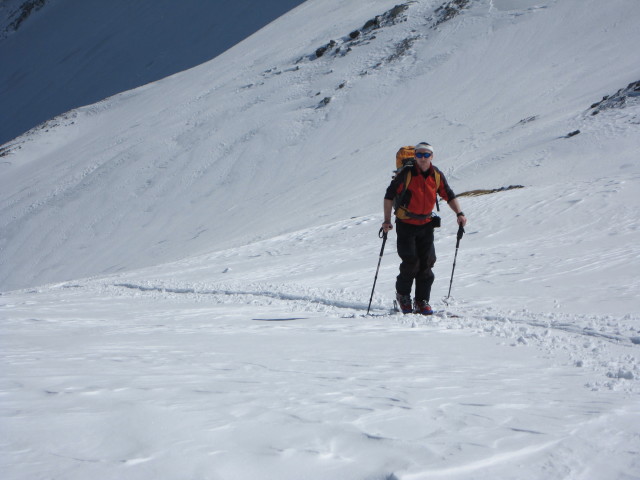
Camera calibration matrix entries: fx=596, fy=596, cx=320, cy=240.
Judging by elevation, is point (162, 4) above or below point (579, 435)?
above

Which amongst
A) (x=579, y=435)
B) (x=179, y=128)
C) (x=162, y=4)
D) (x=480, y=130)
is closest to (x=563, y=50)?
(x=480, y=130)

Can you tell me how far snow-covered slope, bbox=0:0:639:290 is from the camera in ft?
72.0

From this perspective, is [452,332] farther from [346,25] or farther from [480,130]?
[346,25]

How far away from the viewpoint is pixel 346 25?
172 feet

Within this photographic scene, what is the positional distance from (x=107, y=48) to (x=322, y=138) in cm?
6896

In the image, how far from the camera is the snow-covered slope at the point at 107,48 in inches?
3236

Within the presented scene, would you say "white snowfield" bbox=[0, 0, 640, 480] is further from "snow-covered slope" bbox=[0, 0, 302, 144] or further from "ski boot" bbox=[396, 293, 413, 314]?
"snow-covered slope" bbox=[0, 0, 302, 144]

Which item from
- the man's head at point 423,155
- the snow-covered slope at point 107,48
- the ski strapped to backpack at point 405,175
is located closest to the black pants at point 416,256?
the ski strapped to backpack at point 405,175

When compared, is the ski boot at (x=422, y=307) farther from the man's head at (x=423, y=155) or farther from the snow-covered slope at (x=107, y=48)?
the snow-covered slope at (x=107, y=48)

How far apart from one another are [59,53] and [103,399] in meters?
106

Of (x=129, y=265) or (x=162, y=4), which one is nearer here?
(x=129, y=265)

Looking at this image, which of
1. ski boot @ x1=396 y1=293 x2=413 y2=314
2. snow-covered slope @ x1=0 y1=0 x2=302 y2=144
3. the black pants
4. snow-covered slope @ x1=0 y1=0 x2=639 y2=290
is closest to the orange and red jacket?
the black pants

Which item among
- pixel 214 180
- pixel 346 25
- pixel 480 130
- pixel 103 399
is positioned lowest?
pixel 480 130

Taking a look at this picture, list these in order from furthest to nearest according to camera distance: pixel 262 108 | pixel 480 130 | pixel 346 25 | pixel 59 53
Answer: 1. pixel 59 53
2. pixel 346 25
3. pixel 262 108
4. pixel 480 130
